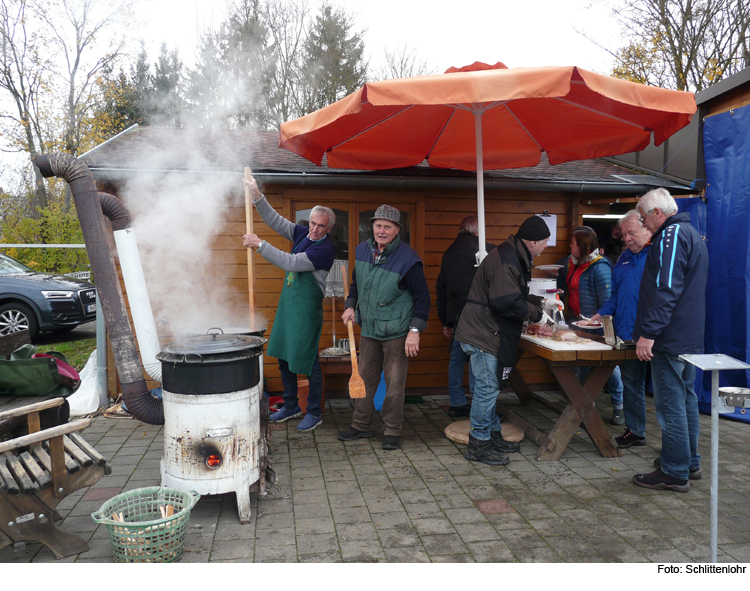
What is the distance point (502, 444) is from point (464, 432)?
48 cm

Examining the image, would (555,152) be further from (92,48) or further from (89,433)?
(92,48)

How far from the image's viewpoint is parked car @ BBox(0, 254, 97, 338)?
8.95 metres

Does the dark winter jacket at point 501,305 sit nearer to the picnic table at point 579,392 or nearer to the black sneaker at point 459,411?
the picnic table at point 579,392

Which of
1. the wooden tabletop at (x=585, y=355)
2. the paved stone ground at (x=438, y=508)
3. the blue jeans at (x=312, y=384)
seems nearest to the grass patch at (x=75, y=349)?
the paved stone ground at (x=438, y=508)

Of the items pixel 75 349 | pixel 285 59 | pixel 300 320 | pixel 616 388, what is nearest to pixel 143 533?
pixel 300 320

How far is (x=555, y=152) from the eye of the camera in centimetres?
523

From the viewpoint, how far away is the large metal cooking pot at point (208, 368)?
319 centimetres

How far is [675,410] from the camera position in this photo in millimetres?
3691

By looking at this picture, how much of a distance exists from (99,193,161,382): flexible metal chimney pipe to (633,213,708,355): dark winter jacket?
371 centimetres

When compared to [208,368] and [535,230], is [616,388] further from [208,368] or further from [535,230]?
[208,368]

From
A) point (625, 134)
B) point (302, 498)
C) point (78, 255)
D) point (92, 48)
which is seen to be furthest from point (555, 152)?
point (92, 48)

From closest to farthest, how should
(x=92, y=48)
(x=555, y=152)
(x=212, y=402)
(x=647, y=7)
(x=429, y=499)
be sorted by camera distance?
(x=212, y=402) < (x=429, y=499) < (x=555, y=152) < (x=647, y=7) < (x=92, y=48)

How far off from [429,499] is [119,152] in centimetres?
496

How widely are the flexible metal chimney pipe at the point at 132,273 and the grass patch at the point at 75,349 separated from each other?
16.1 ft
